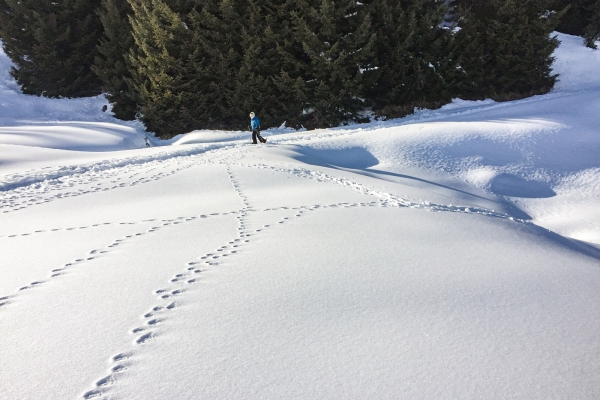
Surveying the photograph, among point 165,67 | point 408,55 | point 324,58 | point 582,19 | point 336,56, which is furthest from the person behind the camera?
point 582,19

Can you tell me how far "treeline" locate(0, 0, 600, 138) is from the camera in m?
20.4

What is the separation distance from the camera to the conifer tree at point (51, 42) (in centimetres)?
2591

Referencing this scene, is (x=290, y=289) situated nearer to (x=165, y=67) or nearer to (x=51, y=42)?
(x=165, y=67)

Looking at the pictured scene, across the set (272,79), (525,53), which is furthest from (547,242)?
(525,53)

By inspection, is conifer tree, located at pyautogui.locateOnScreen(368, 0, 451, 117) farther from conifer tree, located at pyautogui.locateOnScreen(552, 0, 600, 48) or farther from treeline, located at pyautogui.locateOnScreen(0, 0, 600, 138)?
conifer tree, located at pyautogui.locateOnScreen(552, 0, 600, 48)

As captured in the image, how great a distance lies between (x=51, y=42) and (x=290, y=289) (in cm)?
2911

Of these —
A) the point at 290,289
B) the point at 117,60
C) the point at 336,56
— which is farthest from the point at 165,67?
the point at 290,289

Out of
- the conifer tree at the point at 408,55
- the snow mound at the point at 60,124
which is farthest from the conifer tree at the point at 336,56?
the snow mound at the point at 60,124

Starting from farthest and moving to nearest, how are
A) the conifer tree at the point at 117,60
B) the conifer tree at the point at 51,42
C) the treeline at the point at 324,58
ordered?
the conifer tree at the point at 51,42 < the conifer tree at the point at 117,60 < the treeline at the point at 324,58

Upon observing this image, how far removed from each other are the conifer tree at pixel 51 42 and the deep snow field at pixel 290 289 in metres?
20.9

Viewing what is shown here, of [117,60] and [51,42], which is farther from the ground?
[51,42]

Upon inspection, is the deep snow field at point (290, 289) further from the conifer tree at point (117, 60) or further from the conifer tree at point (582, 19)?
the conifer tree at point (582, 19)

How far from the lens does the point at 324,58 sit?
65.4 feet

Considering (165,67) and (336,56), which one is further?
(165,67)
